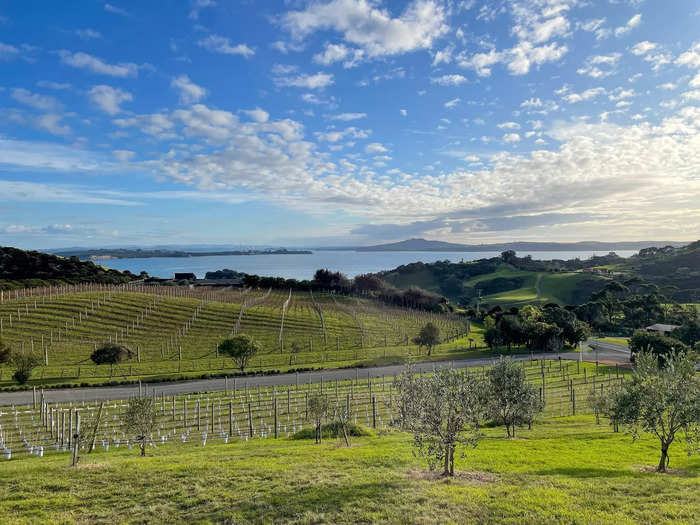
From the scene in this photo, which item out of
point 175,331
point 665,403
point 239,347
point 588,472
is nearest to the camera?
point 588,472

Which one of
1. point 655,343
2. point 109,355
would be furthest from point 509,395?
point 655,343

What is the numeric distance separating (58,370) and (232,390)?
2233 centimetres

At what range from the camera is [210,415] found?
3155 centimetres

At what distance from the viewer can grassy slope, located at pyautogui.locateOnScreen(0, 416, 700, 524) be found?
1070cm

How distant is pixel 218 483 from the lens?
13016mm

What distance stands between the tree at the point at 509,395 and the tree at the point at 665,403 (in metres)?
8.01

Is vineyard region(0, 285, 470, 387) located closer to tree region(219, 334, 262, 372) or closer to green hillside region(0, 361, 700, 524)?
tree region(219, 334, 262, 372)

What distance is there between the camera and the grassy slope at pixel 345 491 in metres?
10.7

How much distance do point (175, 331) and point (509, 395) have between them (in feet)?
181

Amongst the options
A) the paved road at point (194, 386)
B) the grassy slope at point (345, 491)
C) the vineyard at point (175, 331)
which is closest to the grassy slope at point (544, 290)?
the vineyard at point (175, 331)

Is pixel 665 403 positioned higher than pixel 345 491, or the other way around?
pixel 665 403

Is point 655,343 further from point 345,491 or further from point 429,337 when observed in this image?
point 345,491

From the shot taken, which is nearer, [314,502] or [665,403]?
[314,502]

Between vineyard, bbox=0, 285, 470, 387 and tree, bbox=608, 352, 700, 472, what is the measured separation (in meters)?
40.2
